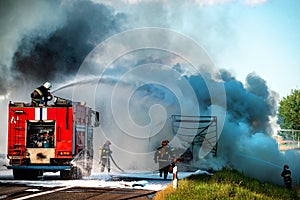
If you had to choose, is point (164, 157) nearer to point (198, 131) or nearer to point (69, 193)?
point (69, 193)

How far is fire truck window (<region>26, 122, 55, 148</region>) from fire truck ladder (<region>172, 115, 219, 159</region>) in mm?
12708

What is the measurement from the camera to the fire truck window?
15.8m

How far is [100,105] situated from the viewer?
31.2 metres

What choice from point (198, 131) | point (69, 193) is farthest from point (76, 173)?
point (198, 131)

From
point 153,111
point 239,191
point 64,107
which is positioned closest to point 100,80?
point 153,111

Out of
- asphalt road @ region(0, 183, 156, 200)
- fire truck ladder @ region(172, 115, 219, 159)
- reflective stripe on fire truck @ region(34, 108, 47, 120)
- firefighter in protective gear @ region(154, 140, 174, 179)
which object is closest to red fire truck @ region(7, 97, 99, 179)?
reflective stripe on fire truck @ region(34, 108, 47, 120)

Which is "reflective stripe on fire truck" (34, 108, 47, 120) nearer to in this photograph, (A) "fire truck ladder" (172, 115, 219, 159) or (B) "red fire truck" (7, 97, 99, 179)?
(B) "red fire truck" (7, 97, 99, 179)

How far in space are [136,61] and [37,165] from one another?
2189 centimetres

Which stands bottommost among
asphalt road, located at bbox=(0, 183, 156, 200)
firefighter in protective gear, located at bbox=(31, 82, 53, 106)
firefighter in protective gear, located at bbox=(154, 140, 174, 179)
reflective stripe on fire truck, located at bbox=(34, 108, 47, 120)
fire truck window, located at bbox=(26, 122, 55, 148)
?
asphalt road, located at bbox=(0, 183, 156, 200)

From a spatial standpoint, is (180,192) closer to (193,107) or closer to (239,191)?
(239,191)

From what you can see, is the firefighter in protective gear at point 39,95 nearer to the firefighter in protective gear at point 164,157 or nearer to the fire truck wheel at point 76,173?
the fire truck wheel at point 76,173

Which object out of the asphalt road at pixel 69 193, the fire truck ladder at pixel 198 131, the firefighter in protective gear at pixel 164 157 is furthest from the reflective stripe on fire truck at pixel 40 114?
the fire truck ladder at pixel 198 131

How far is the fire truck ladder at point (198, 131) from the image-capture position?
28031 millimetres

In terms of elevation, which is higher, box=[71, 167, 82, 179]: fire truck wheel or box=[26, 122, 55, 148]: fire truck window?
box=[26, 122, 55, 148]: fire truck window
